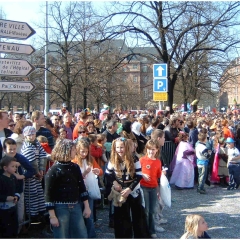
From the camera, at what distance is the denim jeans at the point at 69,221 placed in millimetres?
3928

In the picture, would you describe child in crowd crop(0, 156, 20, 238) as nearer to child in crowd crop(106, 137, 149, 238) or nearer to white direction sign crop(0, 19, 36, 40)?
child in crowd crop(106, 137, 149, 238)

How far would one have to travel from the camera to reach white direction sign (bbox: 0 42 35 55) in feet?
19.5

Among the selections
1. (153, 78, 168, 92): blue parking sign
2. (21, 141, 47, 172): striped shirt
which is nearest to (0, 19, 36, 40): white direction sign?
(21, 141, 47, 172): striped shirt

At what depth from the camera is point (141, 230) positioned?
4.88m

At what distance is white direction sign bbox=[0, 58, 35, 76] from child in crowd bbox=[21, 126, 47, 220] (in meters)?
1.19

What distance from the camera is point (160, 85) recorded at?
10.8 meters

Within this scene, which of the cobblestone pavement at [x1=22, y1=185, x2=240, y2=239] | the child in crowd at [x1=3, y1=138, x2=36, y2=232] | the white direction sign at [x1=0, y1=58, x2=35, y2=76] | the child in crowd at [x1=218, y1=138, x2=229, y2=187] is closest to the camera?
the child in crowd at [x1=3, y1=138, x2=36, y2=232]

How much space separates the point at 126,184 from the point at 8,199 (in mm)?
1504

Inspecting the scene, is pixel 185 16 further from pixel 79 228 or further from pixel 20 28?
pixel 79 228

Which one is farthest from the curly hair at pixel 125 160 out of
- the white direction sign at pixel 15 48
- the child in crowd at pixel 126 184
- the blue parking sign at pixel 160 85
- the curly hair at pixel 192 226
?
the blue parking sign at pixel 160 85

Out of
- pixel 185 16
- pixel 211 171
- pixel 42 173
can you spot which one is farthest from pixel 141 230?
pixel 185 16

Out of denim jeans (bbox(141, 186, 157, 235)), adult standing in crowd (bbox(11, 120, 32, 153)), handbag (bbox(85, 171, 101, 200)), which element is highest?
adult standing in crowd (bbox(11, 120, 32, 153))

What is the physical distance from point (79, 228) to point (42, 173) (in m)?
1.68

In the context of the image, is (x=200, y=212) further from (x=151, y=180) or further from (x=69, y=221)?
(x=69, y=221)
